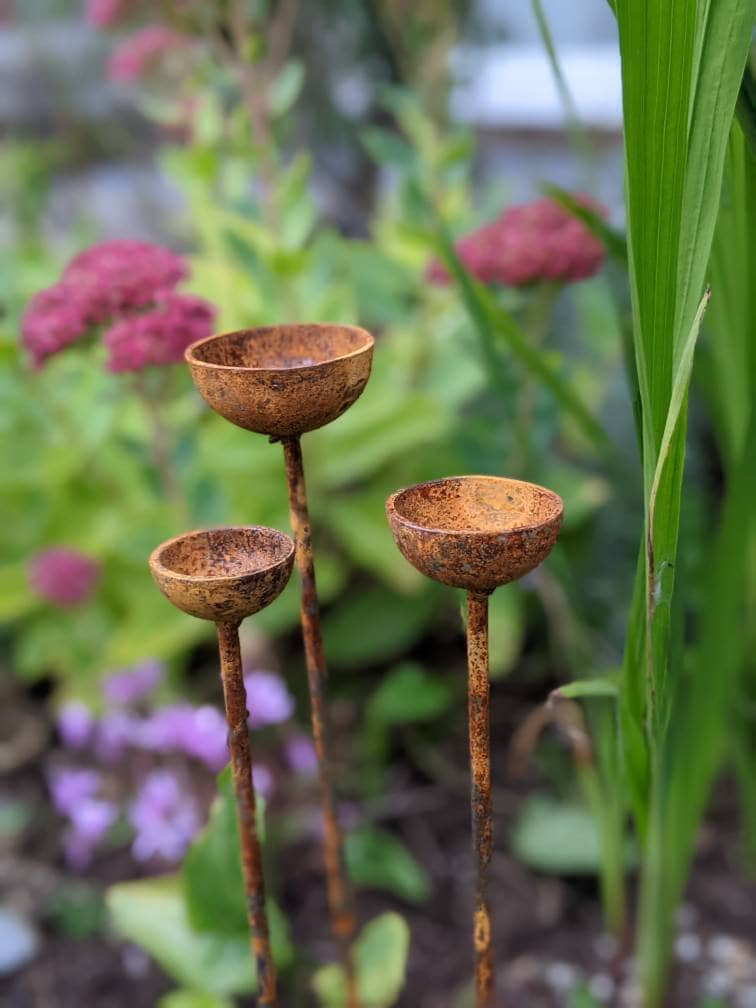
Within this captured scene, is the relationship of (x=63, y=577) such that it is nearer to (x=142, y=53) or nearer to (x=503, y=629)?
(x=503, y=629)

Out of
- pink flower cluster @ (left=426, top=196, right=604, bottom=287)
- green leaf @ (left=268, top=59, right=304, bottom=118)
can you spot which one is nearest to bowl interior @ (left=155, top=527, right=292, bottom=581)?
pink flower cluster @ (left=426, top=196, right=604, bottom=287)

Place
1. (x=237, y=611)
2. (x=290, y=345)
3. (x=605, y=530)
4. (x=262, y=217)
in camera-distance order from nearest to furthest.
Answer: (x=237, y=611) → (x=290, y=345) → (x=262, y=217) → (x=605, y=530)

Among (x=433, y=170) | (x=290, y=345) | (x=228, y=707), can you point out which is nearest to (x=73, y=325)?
(x=290, y=345)

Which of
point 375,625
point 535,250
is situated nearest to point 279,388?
point 535,250

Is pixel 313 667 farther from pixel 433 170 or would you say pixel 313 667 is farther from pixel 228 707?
pixel 433 170

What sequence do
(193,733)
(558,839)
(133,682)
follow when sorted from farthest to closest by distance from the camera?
(133,682)
(558,839)
(193,733)
